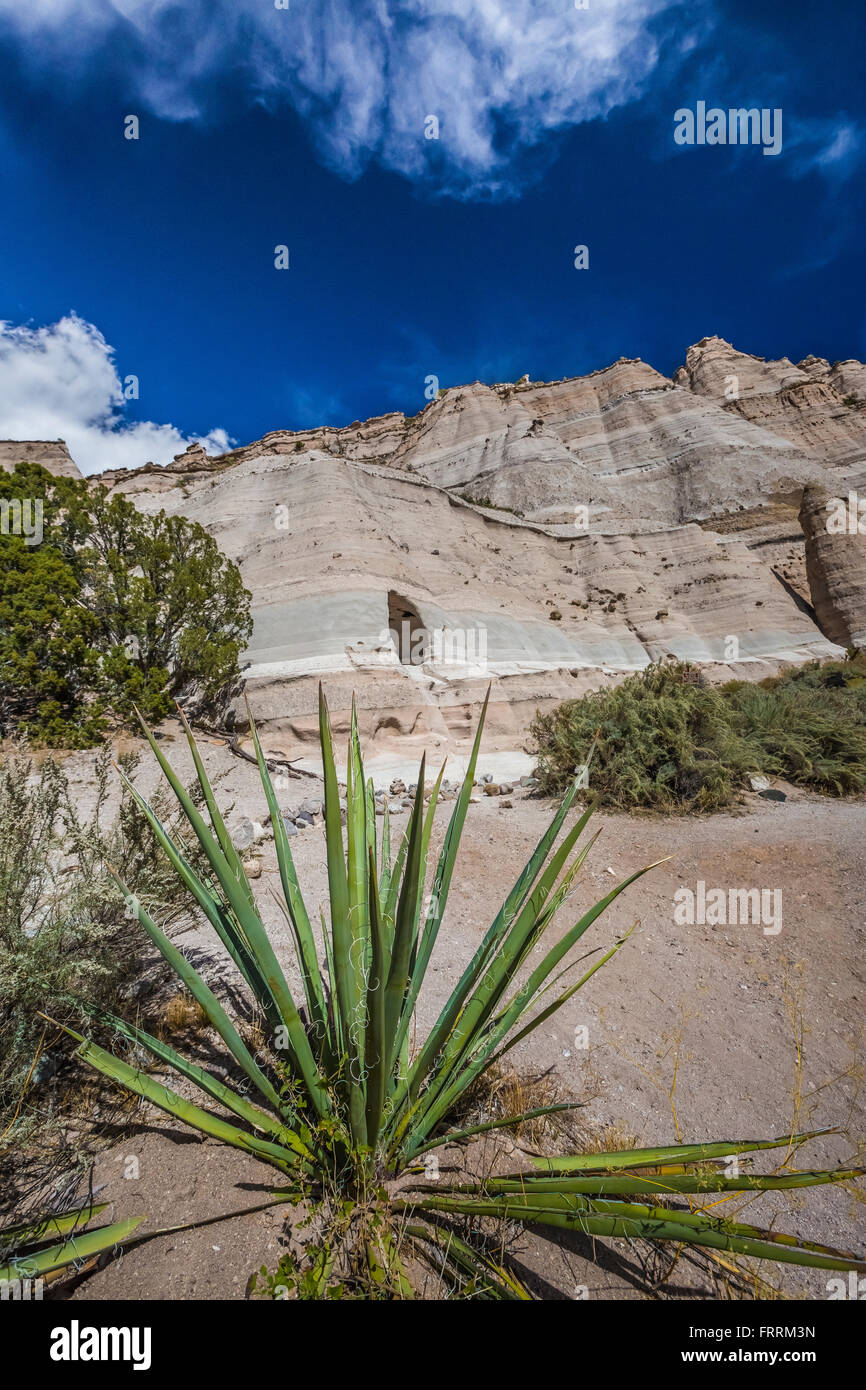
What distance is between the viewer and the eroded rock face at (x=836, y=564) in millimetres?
19656

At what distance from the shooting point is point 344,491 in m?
16.2

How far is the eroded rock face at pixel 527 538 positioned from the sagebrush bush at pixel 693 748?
2799 mm

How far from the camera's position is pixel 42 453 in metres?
29.4

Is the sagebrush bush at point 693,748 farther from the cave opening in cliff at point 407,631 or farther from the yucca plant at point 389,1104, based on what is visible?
the cave opening in cliff at point 407,631

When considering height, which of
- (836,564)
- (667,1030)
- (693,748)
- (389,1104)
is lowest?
(667,1030)

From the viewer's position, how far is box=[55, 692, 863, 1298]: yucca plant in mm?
1155

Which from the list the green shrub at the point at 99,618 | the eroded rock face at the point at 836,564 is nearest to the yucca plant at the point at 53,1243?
the green shrub at the point at 99,618

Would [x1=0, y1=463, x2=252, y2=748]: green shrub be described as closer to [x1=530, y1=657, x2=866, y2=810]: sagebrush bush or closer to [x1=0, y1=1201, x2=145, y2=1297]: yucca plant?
[x1=530, y1=657, x2=866, y2=810]: sagebrush bush

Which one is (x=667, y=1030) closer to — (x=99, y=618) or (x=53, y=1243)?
(x=53, y=1243)

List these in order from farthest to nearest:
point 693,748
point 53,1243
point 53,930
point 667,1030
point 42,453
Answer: point 42,453, point 693,748, point 667,1030, point 53,930, point 53,1243

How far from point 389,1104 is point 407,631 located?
1282 cm

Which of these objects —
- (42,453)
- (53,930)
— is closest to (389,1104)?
(53,930)

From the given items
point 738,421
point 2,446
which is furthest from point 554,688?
point 2,446

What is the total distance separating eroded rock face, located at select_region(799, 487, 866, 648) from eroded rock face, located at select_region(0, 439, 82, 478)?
121 feet
